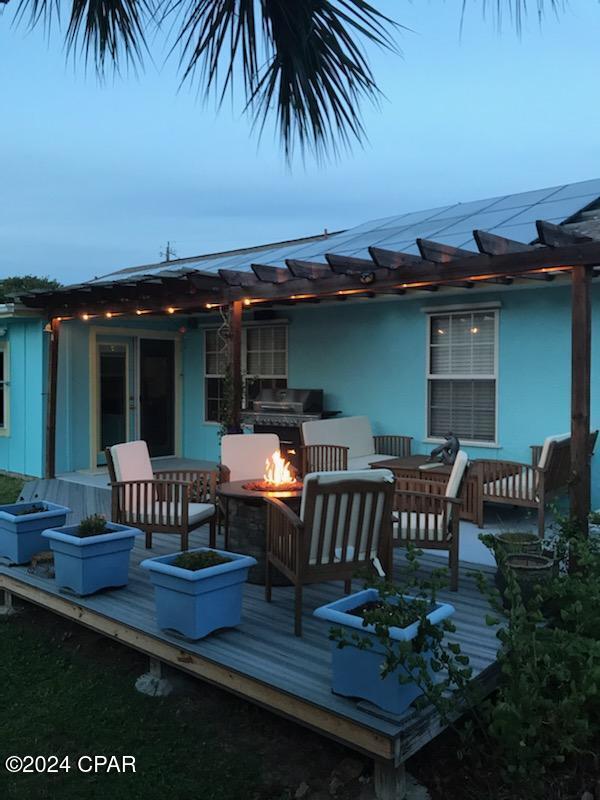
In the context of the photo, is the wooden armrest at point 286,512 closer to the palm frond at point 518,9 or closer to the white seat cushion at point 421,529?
the white seat cushion at point 421,529

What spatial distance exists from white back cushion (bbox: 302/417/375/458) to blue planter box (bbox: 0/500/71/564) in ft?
11.8

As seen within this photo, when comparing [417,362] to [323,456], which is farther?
[417,362]

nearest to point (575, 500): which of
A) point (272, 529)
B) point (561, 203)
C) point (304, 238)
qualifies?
point (272, 529)

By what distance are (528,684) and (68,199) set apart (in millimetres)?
5233

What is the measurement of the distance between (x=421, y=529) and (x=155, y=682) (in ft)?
6.18

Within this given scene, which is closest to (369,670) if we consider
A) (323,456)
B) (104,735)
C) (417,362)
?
(104,735)

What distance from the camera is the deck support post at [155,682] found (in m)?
3.62

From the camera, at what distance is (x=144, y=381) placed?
11.1 meters

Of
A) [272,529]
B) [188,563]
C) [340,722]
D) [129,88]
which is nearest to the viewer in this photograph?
[129,88]

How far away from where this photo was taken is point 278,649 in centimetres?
344

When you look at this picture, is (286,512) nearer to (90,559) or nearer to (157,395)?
(90,559)

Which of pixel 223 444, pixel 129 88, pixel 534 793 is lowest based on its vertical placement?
pixel 534 793

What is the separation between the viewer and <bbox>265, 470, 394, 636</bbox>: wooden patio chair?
12.0 ft

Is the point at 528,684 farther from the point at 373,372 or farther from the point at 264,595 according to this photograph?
the point at 373,372
